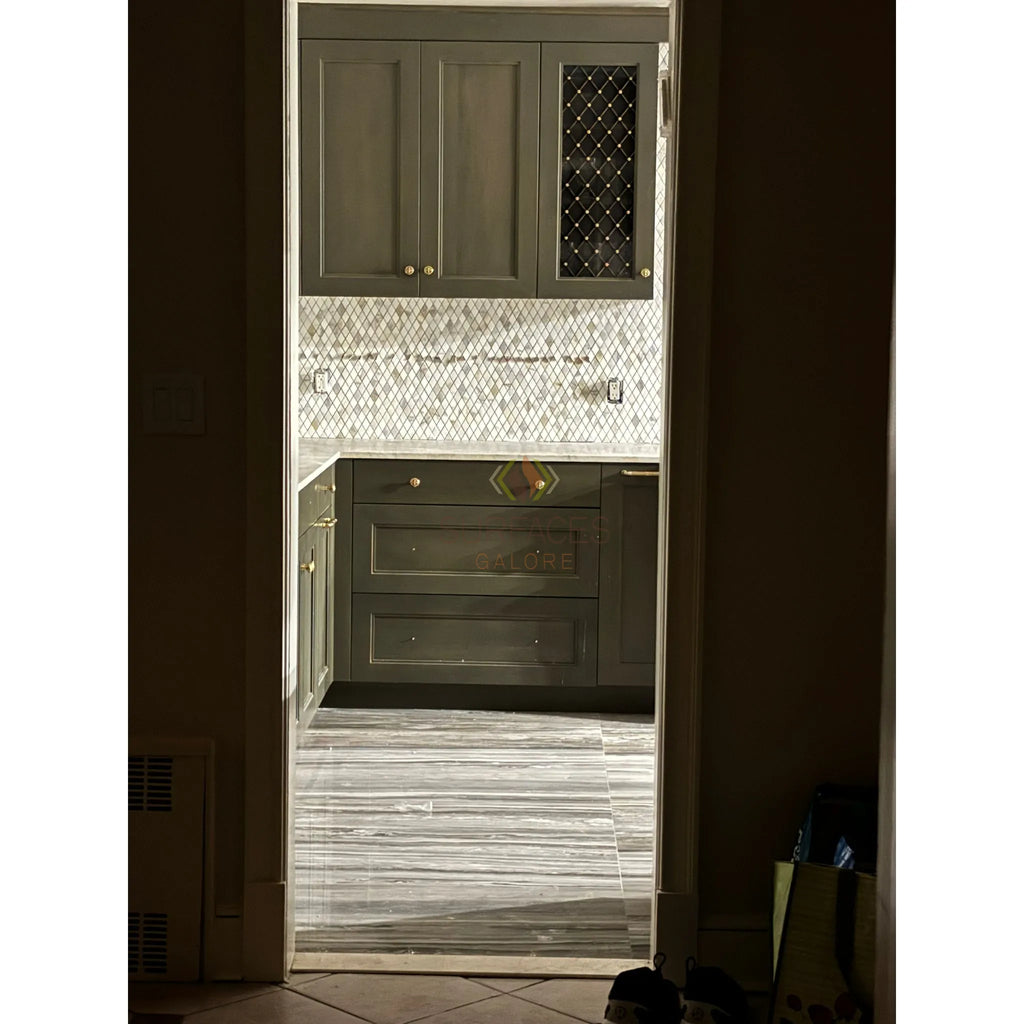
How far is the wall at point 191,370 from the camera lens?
220cm

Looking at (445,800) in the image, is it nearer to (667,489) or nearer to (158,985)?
(158,985)

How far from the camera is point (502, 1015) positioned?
2225mm

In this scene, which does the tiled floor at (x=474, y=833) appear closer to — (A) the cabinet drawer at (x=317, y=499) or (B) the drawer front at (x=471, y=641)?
(B) the drawer front at (x=471, y=641)

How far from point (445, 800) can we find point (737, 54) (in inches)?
90.7

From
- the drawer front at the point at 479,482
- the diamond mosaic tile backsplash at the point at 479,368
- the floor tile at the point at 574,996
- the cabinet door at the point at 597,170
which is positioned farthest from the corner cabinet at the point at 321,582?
the floor tile at the point at 574,996

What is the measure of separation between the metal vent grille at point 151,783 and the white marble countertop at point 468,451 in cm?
189

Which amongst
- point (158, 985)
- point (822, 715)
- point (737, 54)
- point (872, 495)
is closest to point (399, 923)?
point (158, 985)

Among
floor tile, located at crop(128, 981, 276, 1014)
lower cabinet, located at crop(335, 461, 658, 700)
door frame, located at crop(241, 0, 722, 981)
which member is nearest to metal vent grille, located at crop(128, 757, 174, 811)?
door frame, located at crop(241, 0, 722, 981)

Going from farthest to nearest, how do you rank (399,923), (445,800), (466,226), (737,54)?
(466,226) → (445,800) → (399,923) → (737,54)

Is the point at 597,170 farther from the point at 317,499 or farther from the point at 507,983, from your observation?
the point at 507,983
